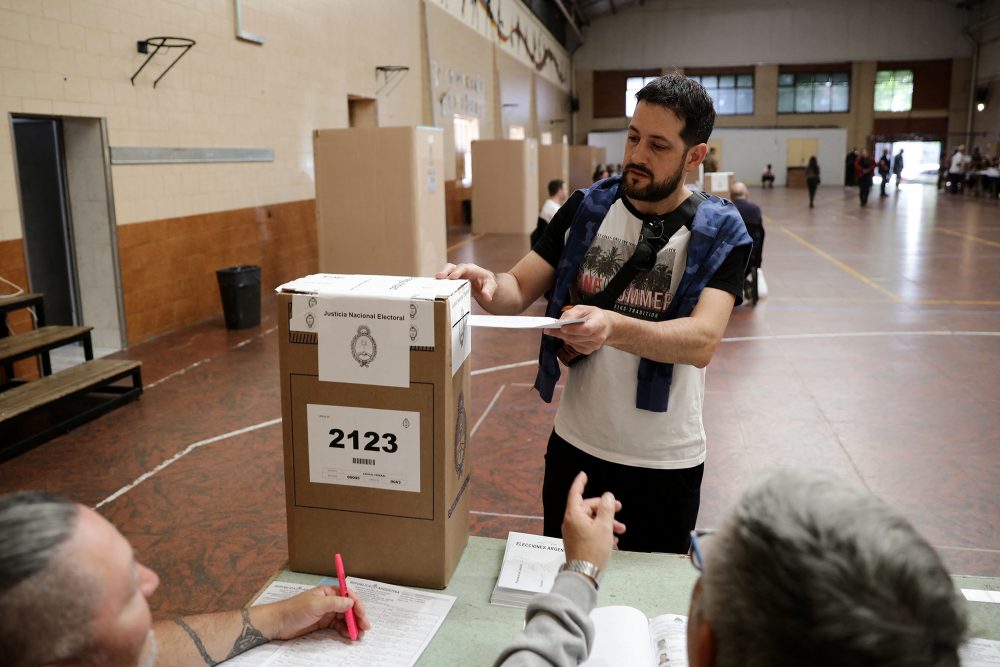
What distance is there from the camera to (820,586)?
2.48ft

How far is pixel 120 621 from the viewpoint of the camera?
3.44 feet

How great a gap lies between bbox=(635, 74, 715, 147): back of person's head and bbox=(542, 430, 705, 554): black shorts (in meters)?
0.88

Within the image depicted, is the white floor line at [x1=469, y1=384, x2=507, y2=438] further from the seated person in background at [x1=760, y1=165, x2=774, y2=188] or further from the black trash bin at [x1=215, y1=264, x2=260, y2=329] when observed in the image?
the seated person in background at [x1=760, y1=165, x2=774, y2=188]

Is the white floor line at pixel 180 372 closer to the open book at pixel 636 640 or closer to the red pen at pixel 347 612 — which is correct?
the red pen at pixel 347 612

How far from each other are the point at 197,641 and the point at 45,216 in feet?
23.8

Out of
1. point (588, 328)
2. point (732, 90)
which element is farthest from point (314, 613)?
point (732, 90)

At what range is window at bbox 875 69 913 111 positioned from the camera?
107 feet

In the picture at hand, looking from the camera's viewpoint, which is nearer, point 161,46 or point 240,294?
point 161,46

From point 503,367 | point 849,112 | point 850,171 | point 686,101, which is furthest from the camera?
point 849,112

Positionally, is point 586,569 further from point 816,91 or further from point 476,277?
point 816,91

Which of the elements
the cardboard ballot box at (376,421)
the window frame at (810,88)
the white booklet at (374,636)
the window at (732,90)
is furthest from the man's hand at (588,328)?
the window frame at (810,88)

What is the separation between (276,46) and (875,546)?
401 inches

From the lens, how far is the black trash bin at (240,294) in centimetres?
796

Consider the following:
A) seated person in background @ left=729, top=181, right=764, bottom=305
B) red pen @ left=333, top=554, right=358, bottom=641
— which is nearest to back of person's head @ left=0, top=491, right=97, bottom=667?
red pen @ left=333, top=554, right=358, bottom=641
